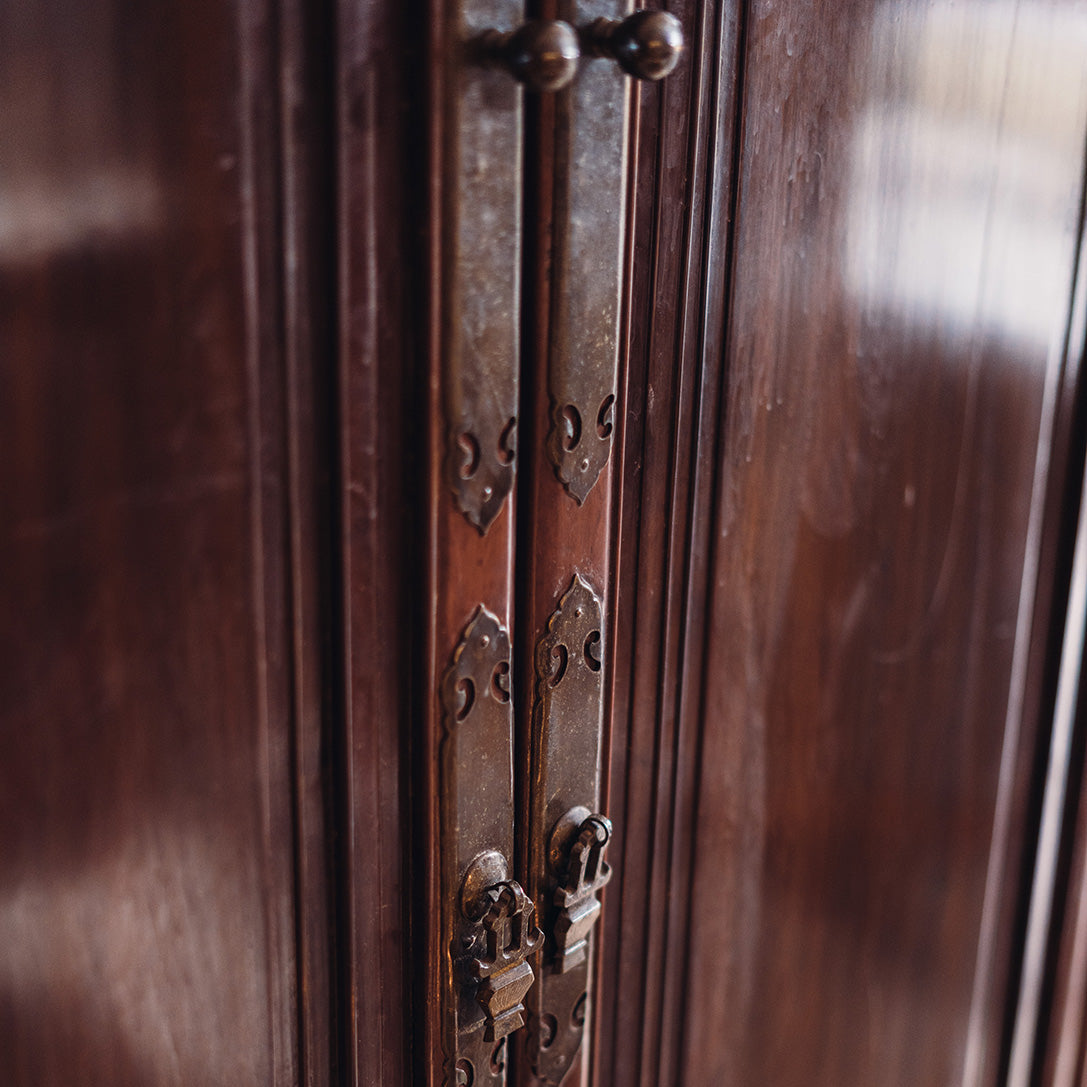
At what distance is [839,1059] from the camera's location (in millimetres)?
744

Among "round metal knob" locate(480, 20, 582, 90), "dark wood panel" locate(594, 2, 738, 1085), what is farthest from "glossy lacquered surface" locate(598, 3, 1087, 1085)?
"round metal knob" locate(480, 20, 582, 90)

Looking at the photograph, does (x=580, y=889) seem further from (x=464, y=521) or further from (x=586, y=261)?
(x=586, y=261)

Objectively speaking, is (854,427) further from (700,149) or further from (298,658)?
(298,658)

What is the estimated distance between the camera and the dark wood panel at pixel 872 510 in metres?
0.56

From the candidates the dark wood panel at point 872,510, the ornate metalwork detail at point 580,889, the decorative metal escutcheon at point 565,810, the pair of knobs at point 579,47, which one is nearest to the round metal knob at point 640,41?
the pair of knobs at point 579,47

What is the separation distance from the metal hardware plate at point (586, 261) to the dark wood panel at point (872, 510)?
0.34 feet

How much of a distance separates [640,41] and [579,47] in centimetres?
3

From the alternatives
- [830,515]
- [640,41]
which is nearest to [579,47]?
[640,41]

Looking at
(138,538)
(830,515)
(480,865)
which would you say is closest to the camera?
(138,538)

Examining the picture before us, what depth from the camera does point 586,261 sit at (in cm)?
44

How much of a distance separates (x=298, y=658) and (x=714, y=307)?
0.28 meters

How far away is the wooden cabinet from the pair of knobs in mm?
28

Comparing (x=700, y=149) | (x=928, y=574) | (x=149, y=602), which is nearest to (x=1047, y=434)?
(x=928, y=574)

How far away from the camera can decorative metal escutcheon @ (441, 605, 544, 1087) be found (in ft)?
1.48
